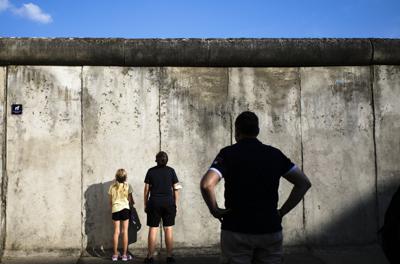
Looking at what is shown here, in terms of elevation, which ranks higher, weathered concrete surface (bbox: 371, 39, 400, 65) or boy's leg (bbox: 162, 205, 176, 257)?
weathered concrete surface (bbox: 371, 39, 400, 65)

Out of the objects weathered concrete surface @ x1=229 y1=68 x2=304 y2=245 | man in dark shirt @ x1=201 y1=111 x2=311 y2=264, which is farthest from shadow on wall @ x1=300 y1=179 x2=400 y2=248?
man in dark shirt @ x1=201 y1=111 x2=311 y2=264

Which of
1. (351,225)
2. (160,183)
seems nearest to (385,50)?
(351,225)

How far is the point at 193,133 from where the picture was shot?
25.7ft

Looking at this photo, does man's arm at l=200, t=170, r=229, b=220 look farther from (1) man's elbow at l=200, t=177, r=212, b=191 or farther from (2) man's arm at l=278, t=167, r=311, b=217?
(2) man's arm at l=278, t=167, r=311, b=217

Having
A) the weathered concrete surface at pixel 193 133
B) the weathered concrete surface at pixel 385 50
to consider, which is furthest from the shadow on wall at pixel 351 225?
the weathered concrete surface at pixel 385 50

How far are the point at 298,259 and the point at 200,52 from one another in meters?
3.51

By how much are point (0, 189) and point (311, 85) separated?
17.1 feet

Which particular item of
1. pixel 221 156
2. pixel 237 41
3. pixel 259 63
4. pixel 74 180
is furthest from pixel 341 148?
pixel 221 156

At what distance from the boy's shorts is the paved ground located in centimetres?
59

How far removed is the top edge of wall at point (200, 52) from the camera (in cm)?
768

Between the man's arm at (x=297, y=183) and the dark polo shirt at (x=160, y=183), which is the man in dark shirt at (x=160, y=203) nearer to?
the dark polo shirt at (x=160, y=183)

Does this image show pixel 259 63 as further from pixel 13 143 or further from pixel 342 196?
pixel 13 143

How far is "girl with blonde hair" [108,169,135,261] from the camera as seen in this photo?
7.26 meters

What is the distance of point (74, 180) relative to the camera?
768 centimetres
